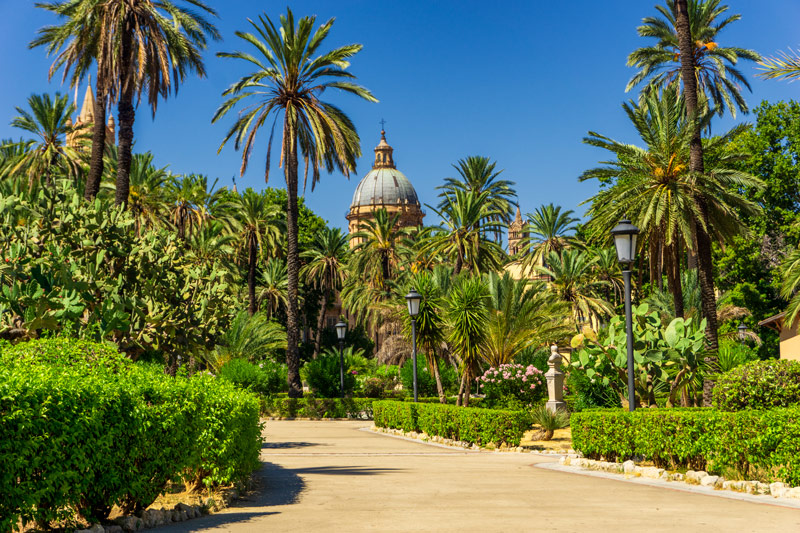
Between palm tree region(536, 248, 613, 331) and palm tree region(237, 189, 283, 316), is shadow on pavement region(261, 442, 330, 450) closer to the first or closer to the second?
palm tree region(536, 248, 613, 331)

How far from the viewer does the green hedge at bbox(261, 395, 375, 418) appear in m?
30.5

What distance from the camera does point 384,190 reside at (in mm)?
109062

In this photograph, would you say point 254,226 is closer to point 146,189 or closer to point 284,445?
point 146,189

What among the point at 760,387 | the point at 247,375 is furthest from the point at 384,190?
the point at 760,387

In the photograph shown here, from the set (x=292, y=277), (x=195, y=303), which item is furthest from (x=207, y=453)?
(x=292, y=277)

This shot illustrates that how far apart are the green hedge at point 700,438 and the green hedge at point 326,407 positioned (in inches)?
722

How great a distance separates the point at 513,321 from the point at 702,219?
22.2 ft

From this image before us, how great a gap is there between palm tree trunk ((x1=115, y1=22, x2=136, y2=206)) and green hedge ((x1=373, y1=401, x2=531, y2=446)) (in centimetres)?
985

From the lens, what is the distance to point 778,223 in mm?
41688

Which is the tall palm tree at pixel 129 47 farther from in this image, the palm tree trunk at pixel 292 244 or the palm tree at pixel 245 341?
the palm tree at pixel 245 341

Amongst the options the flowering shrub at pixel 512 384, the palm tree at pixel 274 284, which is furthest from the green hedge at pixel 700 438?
the palm tree at pixel 274 284

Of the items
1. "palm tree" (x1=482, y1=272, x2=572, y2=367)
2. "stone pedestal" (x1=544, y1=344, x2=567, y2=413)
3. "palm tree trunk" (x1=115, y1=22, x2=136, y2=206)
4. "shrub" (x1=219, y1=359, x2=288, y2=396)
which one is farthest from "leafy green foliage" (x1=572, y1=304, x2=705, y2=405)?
"shrub" (x1=219, y1=359, x2=288, y2=396)

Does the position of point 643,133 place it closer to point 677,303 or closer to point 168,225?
point 677,303

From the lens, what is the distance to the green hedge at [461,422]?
16.6 metres
